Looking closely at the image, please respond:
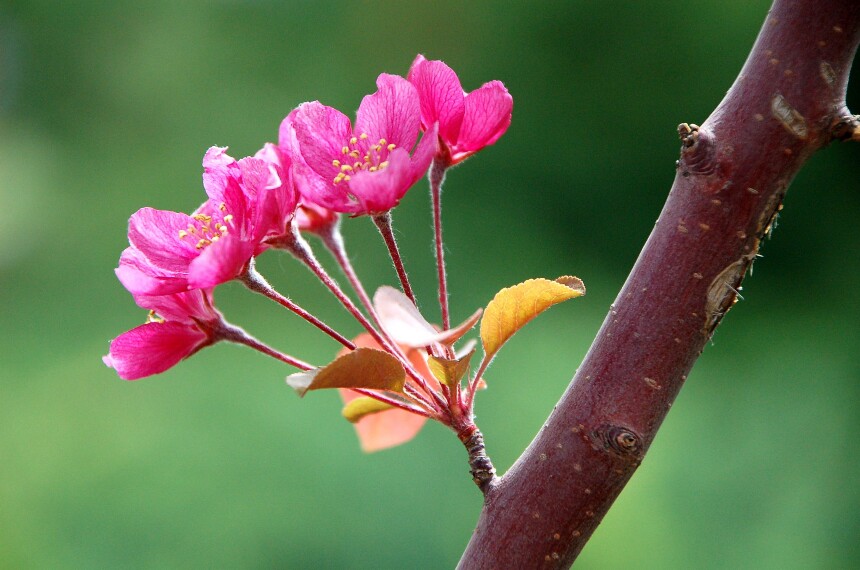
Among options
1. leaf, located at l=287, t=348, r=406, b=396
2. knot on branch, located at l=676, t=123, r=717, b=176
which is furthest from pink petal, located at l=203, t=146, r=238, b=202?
knot on branch, located at l=676, t=123, r=717, b=176

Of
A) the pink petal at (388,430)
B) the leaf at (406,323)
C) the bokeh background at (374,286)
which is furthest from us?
the bokeh background at (374,286)

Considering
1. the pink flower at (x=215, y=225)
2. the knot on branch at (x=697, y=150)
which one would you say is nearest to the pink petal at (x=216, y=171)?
the pink flower at (x=215, y=225)

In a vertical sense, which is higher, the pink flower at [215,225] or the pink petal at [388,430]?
the pink flower at [215,225]

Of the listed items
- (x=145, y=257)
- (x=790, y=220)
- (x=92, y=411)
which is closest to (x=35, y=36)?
(x=92, y=411)

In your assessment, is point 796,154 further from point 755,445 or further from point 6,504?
point 6,504

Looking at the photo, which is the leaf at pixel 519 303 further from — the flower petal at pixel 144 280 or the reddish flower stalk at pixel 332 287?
the flower petal at pixel 144 280

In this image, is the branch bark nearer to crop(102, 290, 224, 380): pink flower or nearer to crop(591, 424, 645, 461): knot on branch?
crop(591, 424, 645, 461): knot on branch
